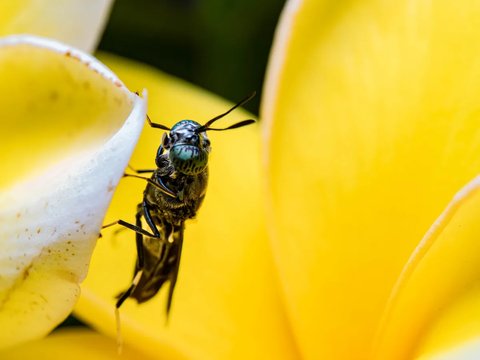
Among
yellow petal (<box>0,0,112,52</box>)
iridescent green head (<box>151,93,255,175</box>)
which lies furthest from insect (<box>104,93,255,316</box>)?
yellow petal (<box>0,0,112,52</box>)

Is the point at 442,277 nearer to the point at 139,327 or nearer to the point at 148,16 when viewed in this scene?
the point at 139,327

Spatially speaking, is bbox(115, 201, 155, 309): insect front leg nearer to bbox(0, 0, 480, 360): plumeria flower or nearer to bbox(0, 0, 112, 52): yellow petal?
bbox(0, 0, 480, 360): plumeria flower

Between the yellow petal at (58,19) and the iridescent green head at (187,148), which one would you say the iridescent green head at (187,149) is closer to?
the iridescent green head at (187,148)

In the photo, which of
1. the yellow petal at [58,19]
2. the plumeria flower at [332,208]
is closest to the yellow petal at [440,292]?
the plumeria flower at [332,208]

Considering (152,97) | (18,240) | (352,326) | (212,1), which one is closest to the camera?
(18,240)

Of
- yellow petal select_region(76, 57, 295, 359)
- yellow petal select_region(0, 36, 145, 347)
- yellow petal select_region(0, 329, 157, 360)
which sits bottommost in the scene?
yellow petal select_region(0, 329, 157, 360)

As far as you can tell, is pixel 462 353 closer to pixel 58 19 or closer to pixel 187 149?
pixel 187 149

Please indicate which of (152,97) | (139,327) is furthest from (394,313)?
(152,97)
